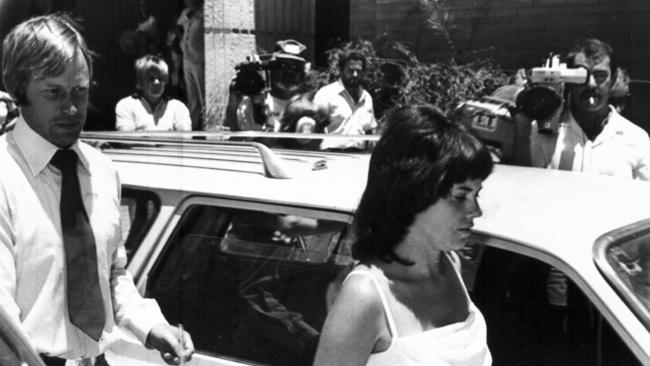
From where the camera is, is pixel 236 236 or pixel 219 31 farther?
pixel 219 31

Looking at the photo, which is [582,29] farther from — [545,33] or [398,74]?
[398,74]

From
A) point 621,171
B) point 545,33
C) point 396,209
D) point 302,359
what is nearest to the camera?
point 396,209

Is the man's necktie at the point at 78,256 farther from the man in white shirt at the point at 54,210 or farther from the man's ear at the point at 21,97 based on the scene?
the man's ear at the point at 21,97

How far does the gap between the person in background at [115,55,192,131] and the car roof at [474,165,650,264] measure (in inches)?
82.9

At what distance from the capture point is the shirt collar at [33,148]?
2.16m

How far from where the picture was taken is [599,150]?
13.6ft

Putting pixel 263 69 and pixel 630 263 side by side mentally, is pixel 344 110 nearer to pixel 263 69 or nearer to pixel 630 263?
pixel 263 69

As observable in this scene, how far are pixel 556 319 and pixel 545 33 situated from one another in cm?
685

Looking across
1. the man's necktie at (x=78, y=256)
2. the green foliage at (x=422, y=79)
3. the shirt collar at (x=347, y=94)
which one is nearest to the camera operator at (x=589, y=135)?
the man's necktie at (x=78, y=256)

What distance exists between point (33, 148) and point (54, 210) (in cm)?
15

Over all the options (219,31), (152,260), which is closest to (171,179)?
(152,260)

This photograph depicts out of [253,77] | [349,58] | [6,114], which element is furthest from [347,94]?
[6,114]

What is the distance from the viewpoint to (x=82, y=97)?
2.23 metres

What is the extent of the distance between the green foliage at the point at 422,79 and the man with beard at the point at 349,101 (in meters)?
1.31
